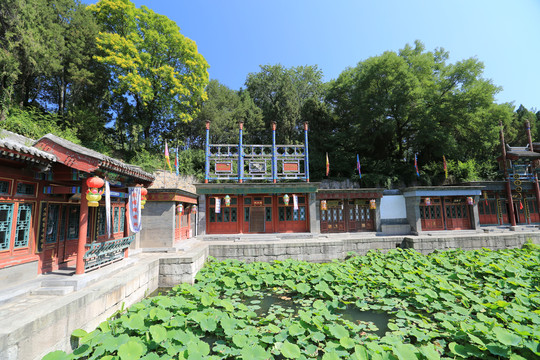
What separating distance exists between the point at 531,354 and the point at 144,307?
7.01 metres

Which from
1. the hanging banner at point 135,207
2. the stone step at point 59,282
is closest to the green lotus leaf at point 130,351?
the stone step at point 59,282

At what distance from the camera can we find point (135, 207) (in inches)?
326

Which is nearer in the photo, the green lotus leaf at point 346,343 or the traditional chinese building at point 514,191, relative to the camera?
the green lotus leaf at point 346,343

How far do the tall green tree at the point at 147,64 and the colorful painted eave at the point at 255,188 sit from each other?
363 inches

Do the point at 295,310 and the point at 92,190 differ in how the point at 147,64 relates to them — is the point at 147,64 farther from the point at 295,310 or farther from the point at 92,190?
the point at 295,310

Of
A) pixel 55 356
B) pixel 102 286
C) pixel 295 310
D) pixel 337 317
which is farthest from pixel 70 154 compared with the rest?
pixel 337 317

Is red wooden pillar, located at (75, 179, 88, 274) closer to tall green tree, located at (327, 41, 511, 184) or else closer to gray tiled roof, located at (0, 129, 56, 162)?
gray tiled roof, located at (0, 129, 56, 162)

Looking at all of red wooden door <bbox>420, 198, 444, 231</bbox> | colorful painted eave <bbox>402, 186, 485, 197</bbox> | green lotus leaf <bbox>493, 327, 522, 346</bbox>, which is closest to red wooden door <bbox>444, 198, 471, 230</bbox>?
red wooden door <bbox>420, 198, 444, 231</bbox>

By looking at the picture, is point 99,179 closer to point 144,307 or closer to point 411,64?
point 144,307

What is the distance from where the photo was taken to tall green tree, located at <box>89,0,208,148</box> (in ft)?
60.5

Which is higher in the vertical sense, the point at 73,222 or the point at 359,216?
the point at 73,222

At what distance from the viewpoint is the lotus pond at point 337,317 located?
4.02 metres

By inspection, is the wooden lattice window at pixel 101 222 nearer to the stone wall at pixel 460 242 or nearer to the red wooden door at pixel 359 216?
the stone wall at pixel 460 242

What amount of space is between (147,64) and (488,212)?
90.1 feet
